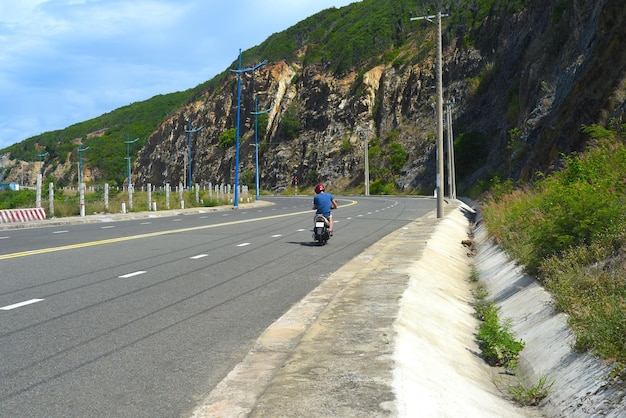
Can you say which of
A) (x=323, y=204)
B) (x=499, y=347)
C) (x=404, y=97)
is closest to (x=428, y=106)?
(x=404, y=97)

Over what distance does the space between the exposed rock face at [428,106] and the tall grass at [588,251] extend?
12.3m

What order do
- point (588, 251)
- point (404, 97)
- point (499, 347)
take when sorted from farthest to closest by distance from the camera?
point (404, 97) < point (588, 251) < point (499, 347)

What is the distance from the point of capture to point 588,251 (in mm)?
8891

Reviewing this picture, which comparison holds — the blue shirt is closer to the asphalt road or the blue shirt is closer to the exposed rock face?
the asphalt road

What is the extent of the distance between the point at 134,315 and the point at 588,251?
5819mm

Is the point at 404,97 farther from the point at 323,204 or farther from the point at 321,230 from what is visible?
the point at 321,230

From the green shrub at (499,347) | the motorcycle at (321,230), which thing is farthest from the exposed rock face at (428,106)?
the green shrub at (499,347)

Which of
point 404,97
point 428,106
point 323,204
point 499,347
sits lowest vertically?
point 499,347

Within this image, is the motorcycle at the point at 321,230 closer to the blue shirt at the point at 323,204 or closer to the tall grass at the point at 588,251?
the blue shirt at the point at 323,204

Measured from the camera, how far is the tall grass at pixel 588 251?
6.03m

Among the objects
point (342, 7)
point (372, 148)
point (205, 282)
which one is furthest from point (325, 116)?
point (205, 282)

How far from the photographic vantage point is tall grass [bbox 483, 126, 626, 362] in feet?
19.8

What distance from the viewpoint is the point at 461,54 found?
9138cm

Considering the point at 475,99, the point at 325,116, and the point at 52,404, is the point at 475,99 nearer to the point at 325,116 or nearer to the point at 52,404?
the point at 325,116
